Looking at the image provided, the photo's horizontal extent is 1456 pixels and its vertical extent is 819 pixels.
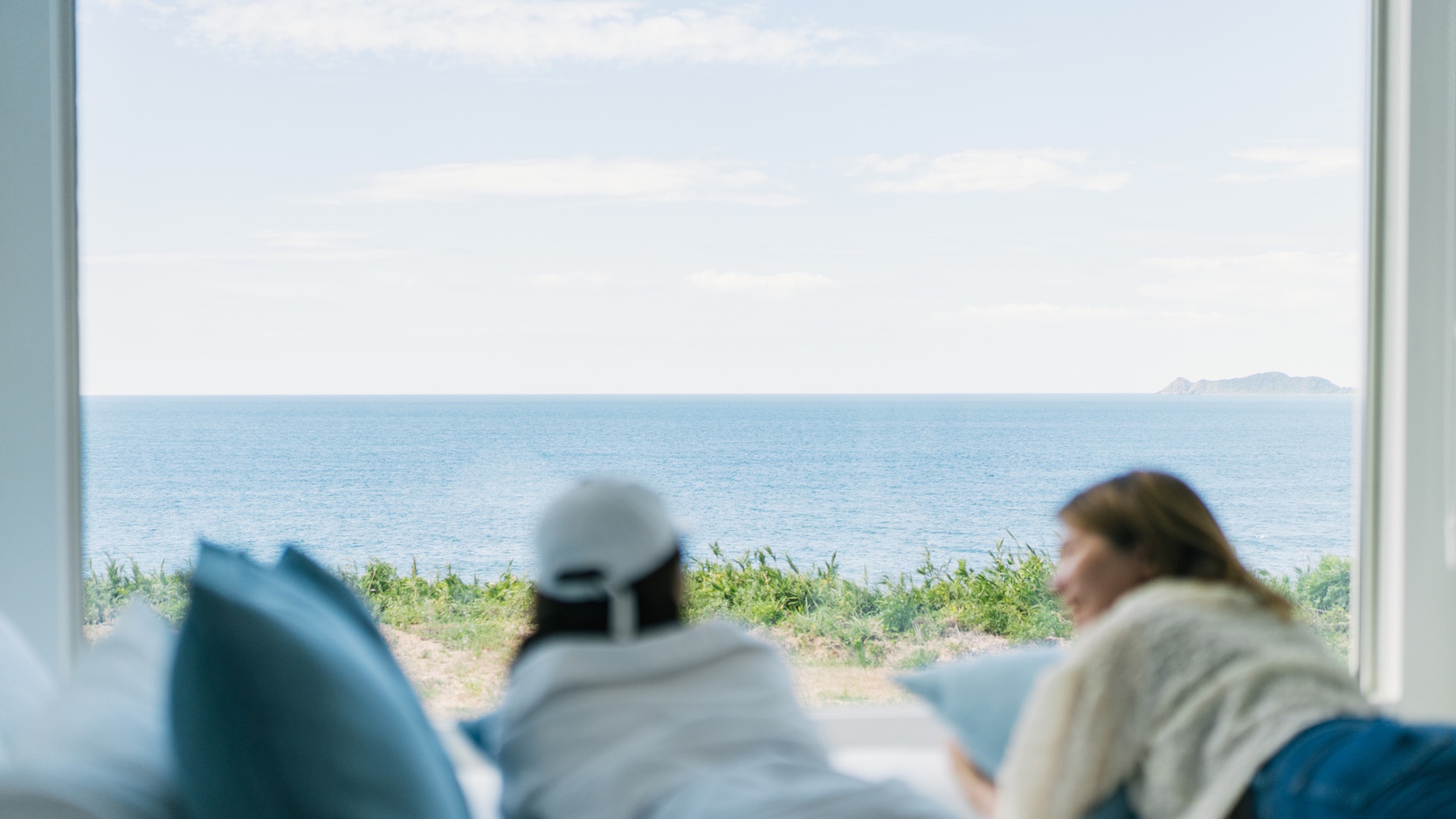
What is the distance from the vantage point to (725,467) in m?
3.14

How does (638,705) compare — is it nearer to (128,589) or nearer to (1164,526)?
(1164,526)

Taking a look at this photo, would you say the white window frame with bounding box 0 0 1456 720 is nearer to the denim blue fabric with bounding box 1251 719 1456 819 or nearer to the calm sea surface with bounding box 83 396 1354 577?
the calm sea surface with bounding box 83 396 1354 577

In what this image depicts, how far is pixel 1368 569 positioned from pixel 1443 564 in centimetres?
16

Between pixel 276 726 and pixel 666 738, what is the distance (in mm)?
424

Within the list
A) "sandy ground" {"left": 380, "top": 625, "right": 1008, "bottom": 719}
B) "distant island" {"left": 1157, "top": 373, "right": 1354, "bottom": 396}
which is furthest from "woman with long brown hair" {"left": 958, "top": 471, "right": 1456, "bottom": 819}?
"distant island" {"left": 1157, "top": 373, "right": 1354, "bottom": 396}

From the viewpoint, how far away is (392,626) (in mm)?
2705

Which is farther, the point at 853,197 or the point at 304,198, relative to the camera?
the point at 853,197

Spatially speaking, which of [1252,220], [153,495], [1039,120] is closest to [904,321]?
[1039,120]

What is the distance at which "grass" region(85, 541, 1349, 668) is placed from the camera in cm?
272

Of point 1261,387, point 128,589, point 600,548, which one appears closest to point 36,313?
point 128,589

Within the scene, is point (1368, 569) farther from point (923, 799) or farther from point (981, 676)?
point (923, 799)

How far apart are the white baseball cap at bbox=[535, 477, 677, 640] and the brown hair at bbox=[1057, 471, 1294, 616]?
74 cm

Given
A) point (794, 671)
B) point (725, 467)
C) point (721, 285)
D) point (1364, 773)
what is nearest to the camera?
point (1364, 773)

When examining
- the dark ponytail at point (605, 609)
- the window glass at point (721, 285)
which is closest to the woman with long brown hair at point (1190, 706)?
the dark ponytail at point (605, 609)
